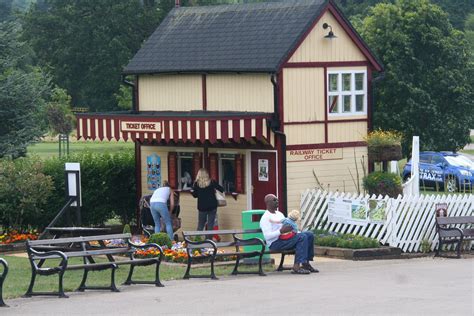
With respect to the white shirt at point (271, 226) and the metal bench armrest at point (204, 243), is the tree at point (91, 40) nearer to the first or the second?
the white shirt at point (271, 226)

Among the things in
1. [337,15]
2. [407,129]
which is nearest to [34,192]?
[337,15]

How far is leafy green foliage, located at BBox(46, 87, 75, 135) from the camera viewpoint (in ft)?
234

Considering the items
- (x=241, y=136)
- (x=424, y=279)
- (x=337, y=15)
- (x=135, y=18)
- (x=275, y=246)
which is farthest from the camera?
(x=135, y=18)

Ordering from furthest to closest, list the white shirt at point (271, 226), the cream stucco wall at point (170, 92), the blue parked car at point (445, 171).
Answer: the blue parked car at point (445, 171) < the cream stucco wall at point (170, 92) < the white shirt at point (271, 226)

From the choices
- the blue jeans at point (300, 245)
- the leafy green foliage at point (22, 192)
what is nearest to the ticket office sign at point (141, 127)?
the leafy green foliage at point (22, 192)

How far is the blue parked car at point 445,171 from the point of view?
150 ft

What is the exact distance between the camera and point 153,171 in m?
30.3

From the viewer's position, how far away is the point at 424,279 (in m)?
19.6

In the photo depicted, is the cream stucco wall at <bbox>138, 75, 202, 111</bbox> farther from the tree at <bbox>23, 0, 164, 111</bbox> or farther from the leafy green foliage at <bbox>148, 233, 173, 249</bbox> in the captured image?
the tree at <bbox>23, 0, 164, 111</bbox>

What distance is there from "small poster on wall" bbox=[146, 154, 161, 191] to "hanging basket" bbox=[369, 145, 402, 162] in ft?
17.6

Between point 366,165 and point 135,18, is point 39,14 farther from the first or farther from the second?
point 366,165

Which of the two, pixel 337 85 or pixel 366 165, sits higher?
pixel 337 85

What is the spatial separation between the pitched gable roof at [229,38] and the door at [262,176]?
1992 millimetres

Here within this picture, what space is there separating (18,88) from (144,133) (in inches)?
369
